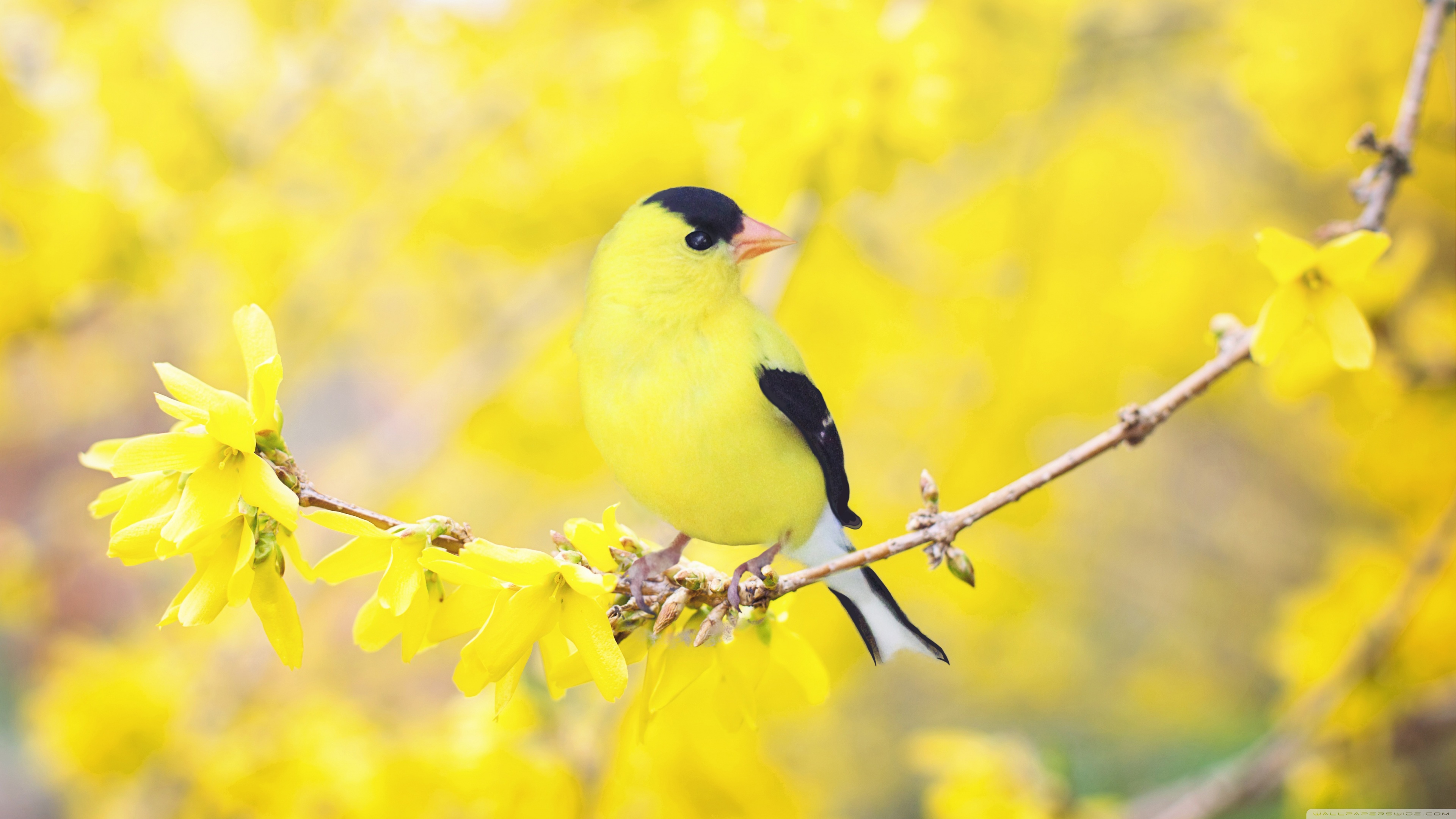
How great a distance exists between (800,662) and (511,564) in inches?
8.2

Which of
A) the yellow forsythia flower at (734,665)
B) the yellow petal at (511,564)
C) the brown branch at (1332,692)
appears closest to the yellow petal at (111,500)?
the yellow petal at (511,564)

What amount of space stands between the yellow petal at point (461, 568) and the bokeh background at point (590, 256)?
20 cm

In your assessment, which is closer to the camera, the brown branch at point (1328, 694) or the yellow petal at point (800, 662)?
the yellow petal at point (800, 662)

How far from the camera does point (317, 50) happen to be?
5.82 ft

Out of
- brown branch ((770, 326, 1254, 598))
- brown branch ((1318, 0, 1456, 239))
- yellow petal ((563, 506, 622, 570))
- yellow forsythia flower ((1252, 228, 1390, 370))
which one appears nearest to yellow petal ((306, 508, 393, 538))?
Answer: yellow petal ((563, 506, 622, 570))

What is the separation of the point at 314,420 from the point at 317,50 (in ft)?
A: 5.37

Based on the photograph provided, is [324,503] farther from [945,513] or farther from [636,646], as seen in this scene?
[945,513]

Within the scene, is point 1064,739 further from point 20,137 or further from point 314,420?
point 20,137

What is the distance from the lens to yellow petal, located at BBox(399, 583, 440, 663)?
1.58ft

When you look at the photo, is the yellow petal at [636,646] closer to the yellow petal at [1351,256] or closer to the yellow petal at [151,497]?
the yellow petal at [151,497]

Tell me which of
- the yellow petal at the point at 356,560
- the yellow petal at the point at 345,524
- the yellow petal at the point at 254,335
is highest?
the yellow petal at the point at 254,335

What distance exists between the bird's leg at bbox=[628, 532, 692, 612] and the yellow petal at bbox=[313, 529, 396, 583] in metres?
0.14

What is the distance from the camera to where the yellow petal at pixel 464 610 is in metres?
0.49

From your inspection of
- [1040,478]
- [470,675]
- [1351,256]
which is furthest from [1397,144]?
[470,675]
